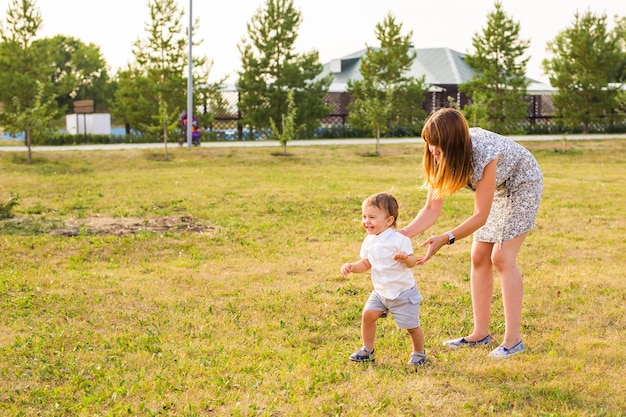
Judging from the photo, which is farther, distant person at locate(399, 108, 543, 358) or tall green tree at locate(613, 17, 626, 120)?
tall green tree at locate(613, 17, 626, 120)

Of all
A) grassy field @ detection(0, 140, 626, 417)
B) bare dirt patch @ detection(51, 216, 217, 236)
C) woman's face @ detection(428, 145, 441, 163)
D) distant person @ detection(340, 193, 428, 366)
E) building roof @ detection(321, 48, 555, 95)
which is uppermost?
building roof @ detection(321, 48, 555, 95)

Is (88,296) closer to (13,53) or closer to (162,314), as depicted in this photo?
(162,314)

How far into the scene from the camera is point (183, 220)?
36.9 feet

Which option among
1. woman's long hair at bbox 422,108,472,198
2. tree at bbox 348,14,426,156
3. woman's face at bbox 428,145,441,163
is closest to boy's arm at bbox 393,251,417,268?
woman's long hair at bbox 422,108,472,198

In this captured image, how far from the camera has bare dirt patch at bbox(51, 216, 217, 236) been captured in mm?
10195

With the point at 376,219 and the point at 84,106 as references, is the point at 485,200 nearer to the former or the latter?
the point at 376,219

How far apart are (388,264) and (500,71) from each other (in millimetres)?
28378

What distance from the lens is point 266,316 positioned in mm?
6133

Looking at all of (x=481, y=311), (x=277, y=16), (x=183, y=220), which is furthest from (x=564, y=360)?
(x=277, y=16)

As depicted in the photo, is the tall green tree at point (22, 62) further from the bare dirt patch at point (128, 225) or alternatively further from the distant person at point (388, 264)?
the distant person at point (388, 264)

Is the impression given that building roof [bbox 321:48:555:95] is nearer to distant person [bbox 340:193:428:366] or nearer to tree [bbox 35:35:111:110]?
tree [bbox 35:35:111:110]

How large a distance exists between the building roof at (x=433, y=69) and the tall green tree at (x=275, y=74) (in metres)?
7.26

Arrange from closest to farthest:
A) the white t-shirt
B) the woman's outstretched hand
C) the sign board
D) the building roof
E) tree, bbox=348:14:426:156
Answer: the woman's outstretched hand, the white t-shirt, tree, bbox=348:14:426:156, the sign board, the building roof

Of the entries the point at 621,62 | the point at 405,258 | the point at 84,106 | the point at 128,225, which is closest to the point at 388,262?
the point at 405,258
